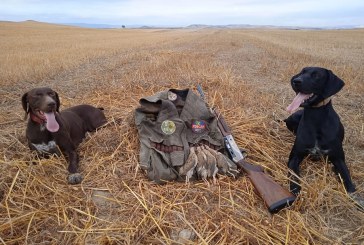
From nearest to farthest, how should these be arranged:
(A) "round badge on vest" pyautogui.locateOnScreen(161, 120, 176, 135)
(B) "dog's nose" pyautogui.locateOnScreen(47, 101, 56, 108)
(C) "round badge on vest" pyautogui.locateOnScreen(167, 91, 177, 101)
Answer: (B) "dog's nose" pyautogui.locateOnScreen(47, 101, 56, 108) < (A) "round badge on vest" pyautogui.locateOnScreen(161, 120, 176, 135) < (C) "round badge on vest" pyautogui.locateOnScreen(167, 91, 177, 101)

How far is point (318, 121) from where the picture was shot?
12.1ft

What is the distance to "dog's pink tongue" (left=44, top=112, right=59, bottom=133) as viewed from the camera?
3793mm

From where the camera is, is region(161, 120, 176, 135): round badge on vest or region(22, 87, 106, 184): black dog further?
region(161, 120, 176, 135): round badge on vest

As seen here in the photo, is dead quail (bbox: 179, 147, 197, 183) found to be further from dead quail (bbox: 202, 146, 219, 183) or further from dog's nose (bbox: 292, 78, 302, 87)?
dog's nose (bbox: 292, 78, 302, 87)

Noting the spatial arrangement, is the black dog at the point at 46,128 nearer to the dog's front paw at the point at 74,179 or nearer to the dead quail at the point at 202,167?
the dog's front paw at the point at 74,179

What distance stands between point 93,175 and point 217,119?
181 centimetres

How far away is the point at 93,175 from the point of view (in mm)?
3750

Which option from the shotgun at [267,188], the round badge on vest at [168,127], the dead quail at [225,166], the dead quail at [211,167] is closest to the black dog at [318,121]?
the shotgun at [267,188]

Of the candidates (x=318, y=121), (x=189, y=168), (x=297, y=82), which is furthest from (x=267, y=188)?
(x=297, y=82)

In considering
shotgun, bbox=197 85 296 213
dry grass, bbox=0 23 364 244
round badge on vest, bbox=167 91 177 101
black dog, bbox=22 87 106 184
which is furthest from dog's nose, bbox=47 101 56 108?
shotgun, bbox=197 85 296 213

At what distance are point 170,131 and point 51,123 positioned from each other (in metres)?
1.46

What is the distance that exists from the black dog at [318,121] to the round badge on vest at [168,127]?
1438mm

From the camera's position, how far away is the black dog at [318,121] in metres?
3.61

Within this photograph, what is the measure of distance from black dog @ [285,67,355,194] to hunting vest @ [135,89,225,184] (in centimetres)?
101
